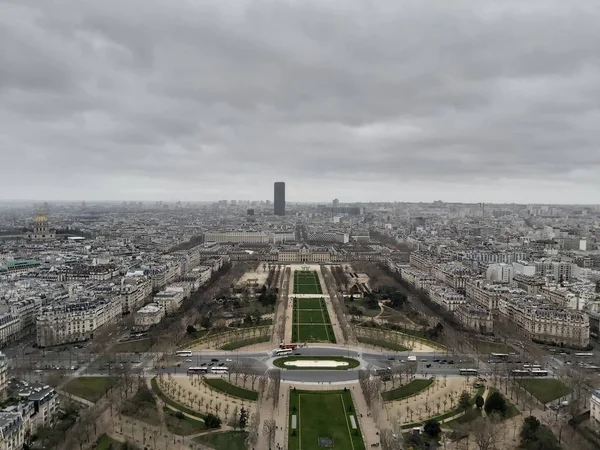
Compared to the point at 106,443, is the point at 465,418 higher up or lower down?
higher up

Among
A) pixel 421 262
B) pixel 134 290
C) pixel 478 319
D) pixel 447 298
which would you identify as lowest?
pixel 478 319

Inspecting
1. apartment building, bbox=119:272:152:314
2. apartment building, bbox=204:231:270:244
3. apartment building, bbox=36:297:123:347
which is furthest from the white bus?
apartment building, bbox=204:231:270:244

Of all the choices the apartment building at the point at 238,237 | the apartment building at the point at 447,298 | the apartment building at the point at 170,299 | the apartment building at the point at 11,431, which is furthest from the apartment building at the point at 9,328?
the apartment building at the point at 238,237

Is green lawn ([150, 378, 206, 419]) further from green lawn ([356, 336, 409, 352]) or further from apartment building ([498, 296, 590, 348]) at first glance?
apartment building ([498, 296, 590, 348])

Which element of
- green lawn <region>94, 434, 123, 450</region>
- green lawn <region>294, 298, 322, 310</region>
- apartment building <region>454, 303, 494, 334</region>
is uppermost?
apartment building <region>454, 303, 494, 334</region>

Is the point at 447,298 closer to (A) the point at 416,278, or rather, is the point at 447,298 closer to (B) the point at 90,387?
(A) the point at 416,278

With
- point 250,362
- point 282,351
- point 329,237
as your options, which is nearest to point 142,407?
point 250,362

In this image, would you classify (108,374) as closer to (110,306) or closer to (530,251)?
(110,306)
